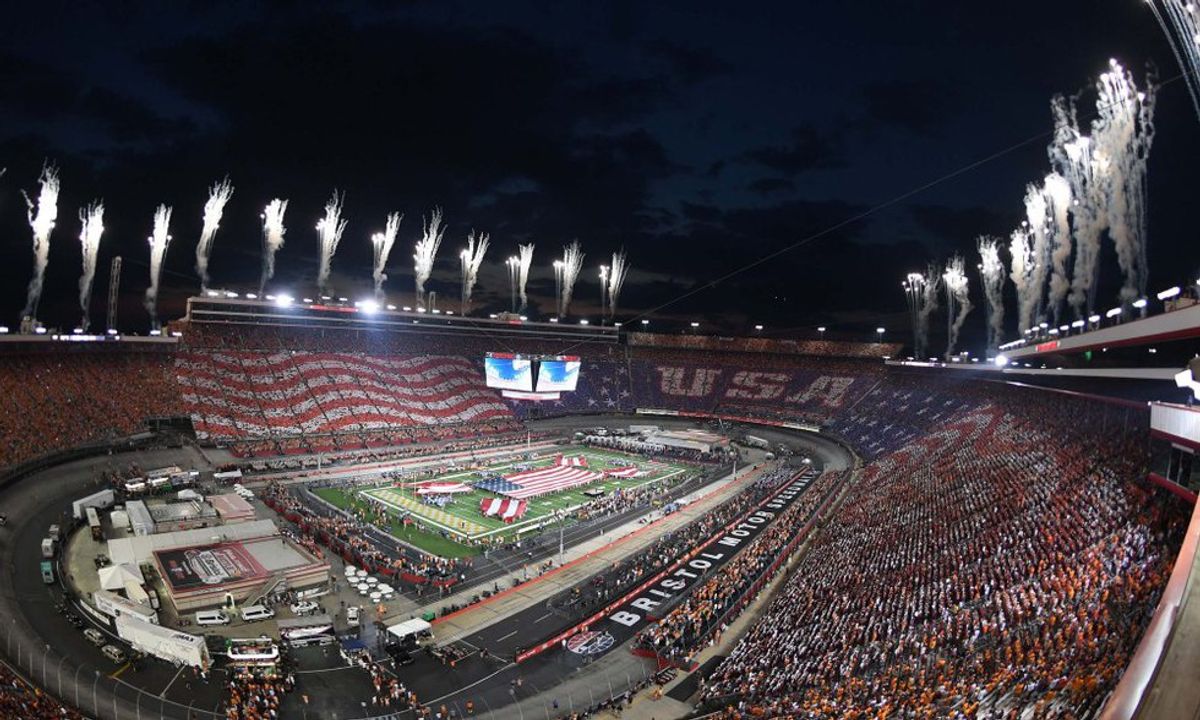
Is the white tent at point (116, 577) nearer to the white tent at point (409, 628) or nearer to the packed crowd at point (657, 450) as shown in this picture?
the white tent at point (409, 628)

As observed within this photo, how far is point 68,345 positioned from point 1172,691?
62.6 meters

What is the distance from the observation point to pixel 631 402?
8594 cm

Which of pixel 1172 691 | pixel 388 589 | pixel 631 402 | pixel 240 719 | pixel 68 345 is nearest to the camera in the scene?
pixel 1172 691

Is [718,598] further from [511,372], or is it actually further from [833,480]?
[511,372]

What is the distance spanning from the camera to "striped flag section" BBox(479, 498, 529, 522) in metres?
40.2

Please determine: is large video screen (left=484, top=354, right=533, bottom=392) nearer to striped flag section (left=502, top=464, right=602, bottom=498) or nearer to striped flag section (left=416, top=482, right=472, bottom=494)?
striped flag section (left=502, top=464, right=602, bottom=498)

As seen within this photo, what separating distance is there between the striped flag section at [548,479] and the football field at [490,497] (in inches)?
18.8

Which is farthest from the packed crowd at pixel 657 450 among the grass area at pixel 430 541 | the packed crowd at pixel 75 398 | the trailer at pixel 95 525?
the trailer at pixel 95 525

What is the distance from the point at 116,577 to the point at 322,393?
123 ft

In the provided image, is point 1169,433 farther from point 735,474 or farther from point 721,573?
point 735,474

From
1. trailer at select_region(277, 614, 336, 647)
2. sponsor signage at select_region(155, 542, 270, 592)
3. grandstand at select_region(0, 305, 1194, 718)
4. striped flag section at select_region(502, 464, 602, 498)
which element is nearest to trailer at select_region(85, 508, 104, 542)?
grandstand at select_region(0, 305, 1194, 718)

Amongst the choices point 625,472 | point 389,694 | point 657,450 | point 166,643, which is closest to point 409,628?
point 389,694

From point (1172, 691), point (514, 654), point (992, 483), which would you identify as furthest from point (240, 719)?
point (992, 483)

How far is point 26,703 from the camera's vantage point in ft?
51.4
